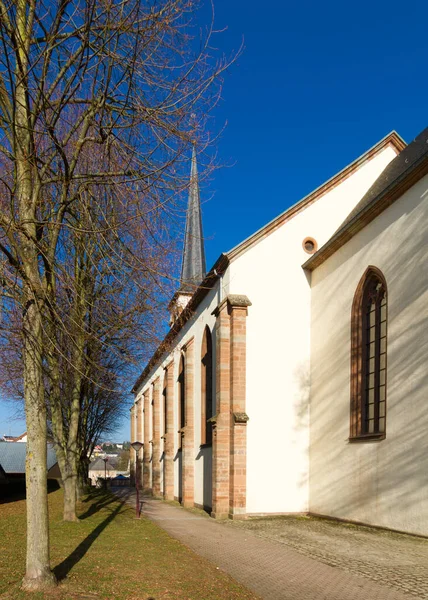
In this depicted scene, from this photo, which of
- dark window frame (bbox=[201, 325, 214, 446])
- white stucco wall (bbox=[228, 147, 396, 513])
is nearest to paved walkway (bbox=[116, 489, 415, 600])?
white stucco wall (bbox=[228, 147, 396, 513])

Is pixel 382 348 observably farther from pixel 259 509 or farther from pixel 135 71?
pixel 135 71

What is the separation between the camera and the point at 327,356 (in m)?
17.5

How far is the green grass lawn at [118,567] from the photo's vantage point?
7121mm

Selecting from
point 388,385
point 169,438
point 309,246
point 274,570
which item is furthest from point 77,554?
point 169,438

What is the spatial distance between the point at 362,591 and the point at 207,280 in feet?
44.3

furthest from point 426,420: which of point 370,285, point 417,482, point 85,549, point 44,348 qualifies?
point 44,348

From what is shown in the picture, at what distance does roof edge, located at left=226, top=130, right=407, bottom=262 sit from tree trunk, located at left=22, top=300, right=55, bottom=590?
10828 mm

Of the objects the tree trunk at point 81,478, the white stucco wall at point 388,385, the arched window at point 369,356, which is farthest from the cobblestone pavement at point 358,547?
the tree trunk at point 81,478

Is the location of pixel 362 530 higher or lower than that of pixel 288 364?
lower

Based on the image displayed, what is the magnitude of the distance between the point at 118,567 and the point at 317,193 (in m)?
13.8

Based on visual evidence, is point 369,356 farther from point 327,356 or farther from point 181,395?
point 181,395

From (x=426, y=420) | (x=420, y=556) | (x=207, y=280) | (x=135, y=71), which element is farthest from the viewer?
(x=207, y=280)

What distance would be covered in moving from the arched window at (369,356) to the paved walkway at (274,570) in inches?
162

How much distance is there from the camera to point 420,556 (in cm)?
1018
